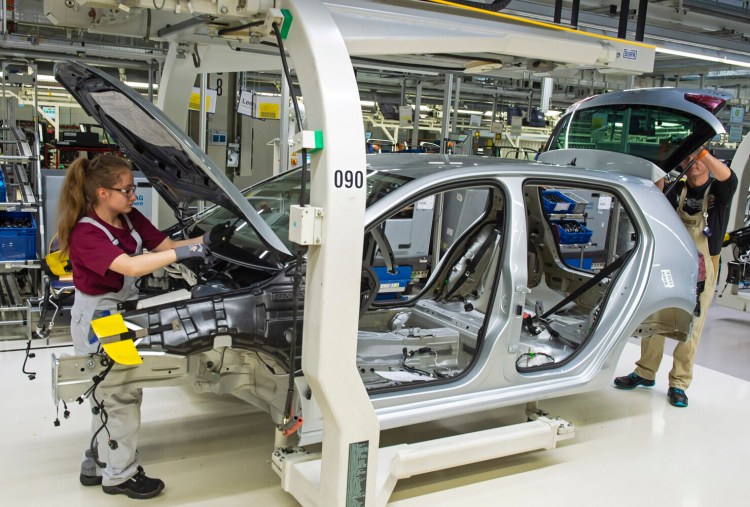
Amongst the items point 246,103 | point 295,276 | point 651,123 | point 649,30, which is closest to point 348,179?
point 295,276

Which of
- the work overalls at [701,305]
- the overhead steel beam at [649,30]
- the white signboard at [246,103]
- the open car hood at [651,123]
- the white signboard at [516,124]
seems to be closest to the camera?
the open car hood at [651,123]

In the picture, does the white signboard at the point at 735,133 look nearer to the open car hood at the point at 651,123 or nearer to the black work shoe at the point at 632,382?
the open car hood at the point at 651,123

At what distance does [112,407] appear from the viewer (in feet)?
9.64

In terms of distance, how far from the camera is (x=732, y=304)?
7254mm

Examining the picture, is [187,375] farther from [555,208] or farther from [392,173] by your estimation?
[555,208]

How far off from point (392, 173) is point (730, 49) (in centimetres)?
756

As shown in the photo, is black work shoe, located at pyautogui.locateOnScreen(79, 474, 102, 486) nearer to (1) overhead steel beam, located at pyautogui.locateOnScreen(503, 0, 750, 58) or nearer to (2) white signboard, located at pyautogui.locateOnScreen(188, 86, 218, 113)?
(2) white signboard, located at pyautogui.locateOnScreen(188, 86, 218, 113)

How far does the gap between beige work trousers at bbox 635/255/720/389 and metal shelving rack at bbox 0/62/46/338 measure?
4.21 m

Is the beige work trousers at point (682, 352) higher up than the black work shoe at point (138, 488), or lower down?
higher up

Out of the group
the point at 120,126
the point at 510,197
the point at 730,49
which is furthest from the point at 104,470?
the point at 730,49

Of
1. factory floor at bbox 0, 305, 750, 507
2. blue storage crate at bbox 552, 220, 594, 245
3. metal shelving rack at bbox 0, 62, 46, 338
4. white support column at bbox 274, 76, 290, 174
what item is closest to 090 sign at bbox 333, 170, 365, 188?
factory floor at bbox 0, 305, 750, 507

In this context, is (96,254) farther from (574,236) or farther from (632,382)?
(574,236)

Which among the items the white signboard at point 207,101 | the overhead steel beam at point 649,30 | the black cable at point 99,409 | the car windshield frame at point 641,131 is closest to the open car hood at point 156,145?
the black cable at point 99,409

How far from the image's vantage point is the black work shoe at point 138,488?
3.07 meters
